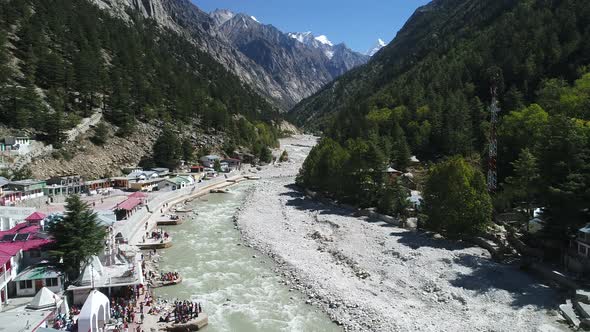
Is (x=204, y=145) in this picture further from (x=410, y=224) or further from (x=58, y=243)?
(x=58, y=243)

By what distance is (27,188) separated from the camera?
45594 millimetres

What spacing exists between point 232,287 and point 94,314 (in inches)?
400

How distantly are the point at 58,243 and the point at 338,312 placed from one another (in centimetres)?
1816

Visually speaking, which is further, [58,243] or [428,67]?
[428,67]

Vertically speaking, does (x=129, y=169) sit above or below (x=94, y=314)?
above

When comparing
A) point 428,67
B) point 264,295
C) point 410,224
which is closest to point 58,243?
point 264,295

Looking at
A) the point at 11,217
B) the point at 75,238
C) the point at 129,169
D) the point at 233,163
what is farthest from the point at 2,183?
the point at 233,163

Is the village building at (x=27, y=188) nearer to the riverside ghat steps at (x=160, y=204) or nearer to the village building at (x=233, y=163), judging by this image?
the riverside ghat steps at (x=160, y=204)

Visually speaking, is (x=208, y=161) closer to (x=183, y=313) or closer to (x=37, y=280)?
Answer: (x=37, y=280)

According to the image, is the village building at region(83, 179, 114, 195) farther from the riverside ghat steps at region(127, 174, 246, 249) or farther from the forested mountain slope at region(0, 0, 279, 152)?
the forested mountain slope at region(0, 0, 279, 152)

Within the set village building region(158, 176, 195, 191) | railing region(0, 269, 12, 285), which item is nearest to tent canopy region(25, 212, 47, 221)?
railing region(0, 269, 12, 285)

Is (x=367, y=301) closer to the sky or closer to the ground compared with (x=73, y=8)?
closer to the ground

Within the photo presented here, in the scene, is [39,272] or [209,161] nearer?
[39,272]

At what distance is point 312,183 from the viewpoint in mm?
65562
